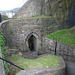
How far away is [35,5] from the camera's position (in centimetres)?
1202

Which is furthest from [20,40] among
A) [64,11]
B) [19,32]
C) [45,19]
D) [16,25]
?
[64,11]

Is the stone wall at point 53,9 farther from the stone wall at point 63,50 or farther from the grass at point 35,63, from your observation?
the grass at point 35,63

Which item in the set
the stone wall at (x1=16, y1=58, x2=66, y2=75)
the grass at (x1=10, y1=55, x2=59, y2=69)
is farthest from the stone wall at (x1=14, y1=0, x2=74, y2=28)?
the stone wall at (x1=16, y1=58, x2=66, y2=75)

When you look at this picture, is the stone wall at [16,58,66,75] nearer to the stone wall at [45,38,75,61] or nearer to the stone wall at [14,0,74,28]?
the stone wall at [45,38,75,61]

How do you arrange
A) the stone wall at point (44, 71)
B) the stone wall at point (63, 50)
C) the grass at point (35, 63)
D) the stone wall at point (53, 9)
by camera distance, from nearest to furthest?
the stone wall at point (44, 71)
the grass at point (35, 63)
the stone wall at point (63, 50)
the stone wall at point (53, 9)

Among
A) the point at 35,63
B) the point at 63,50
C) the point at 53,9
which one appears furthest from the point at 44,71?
the point at 53,9

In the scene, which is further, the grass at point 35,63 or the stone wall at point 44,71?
the grass at point 35,63

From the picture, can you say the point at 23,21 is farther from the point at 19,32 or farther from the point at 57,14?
the point at 57,14

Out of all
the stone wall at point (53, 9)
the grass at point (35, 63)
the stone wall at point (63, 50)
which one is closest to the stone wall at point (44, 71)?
the grass at point (35, 63)

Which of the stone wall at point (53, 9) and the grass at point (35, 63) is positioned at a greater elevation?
the stone wall at point (53, 9)

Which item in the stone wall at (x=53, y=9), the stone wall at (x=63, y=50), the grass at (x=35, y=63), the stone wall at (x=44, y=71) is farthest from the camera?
the stone wall at (x=53, y=9)

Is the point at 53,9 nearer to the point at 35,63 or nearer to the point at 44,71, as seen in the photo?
the point at 35,63

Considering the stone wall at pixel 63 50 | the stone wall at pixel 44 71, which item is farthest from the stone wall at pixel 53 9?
the stone wall at pixel 44 71

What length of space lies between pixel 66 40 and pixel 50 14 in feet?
14.5
